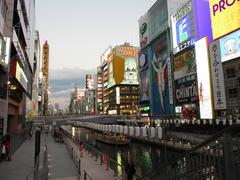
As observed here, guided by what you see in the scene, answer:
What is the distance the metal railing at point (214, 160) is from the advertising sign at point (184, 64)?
180 feet

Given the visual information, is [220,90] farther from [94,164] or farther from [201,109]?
[94,164]

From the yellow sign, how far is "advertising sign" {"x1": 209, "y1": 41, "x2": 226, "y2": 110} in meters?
3.87

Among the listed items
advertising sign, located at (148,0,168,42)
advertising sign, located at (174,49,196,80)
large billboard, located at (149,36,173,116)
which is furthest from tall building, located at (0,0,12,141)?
advertising sign, located at (148,0,168,42)

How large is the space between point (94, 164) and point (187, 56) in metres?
45.8

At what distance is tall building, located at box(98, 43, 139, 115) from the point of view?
461 ft

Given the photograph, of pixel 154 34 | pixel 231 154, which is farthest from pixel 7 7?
pixel 154 34

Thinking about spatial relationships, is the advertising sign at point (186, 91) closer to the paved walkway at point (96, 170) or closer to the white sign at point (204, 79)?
the white sign at point (204, 79)

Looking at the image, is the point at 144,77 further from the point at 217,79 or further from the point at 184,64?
the point at 217,79

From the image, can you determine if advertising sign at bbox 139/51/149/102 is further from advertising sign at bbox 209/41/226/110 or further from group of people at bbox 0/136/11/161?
group of people at bbox 0/136/11/161

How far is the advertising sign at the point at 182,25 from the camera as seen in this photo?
206 ft

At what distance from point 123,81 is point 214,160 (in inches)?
5431

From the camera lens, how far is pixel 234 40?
47.2 meters

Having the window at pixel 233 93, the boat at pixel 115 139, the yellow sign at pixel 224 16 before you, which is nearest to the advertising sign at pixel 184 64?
the yellow sign at pixel 224 16

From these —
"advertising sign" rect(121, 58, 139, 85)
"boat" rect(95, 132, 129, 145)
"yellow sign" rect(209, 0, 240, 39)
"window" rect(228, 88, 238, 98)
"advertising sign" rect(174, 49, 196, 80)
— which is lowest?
"boat" rect(95, 132, 129, 145)
